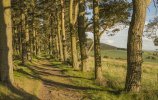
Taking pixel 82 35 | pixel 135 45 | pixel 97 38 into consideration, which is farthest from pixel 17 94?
pixel 82 35

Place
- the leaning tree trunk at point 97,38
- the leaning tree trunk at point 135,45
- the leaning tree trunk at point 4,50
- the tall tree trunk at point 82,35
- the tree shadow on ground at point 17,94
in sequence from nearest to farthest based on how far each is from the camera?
1. the tree shadow on ground at point 17,94
2. the leaning tree trunk at point 135,45
3. the leaning tree trunk at point 4,50
4. the leaning tree trunk at point 97,38
5. the tall tree trunk at point 82,35

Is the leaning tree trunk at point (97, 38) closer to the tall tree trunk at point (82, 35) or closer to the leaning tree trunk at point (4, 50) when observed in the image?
the leaning tree trunk at point (4, 50)

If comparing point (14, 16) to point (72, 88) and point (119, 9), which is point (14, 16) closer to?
point (119, 9)

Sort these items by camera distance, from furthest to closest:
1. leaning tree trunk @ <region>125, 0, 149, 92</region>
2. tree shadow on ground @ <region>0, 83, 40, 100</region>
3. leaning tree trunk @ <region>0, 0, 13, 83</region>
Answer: leaning tree trunk @ <region>0, 0, 13, 83</region> < leaning tree trunk @ <region>125, 0, 149, 92</region> < tree shadow on ground @ <region>0, 83, 40, 100</region>

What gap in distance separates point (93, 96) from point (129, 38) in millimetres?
2671

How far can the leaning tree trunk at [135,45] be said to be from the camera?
44.7ft

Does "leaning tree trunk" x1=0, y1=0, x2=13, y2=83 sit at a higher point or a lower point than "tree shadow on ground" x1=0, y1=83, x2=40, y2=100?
higher

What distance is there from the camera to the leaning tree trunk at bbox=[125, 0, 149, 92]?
13633 mm

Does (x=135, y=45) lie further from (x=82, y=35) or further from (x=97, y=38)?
(x=82, y=35)

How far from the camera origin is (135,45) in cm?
1383

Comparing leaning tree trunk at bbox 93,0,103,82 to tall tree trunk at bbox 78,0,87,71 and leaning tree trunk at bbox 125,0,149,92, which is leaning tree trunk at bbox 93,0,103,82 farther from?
tall tree trunk at bbox 78,0,87,71

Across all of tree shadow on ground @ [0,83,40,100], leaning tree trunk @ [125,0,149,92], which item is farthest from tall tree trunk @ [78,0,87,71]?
tree shadow on ground @ [0,83,40,100]

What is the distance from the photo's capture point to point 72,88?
54.9ft

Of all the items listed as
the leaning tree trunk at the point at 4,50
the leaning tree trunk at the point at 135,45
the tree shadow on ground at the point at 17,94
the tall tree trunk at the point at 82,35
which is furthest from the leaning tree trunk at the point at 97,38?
the tree shadow on ground at the point at 17,94
